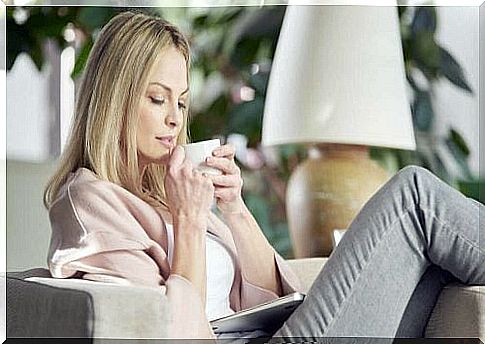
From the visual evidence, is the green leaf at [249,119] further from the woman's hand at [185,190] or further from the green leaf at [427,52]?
the green leaf at [427,52]

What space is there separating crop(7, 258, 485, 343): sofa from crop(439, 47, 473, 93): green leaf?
1.69ft

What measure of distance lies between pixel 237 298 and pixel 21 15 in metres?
0.86

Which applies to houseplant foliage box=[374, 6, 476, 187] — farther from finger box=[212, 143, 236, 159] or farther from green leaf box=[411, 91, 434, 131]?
finger box=[212, 143, 236, 159]

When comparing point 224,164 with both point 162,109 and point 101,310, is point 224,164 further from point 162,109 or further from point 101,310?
point 101,310

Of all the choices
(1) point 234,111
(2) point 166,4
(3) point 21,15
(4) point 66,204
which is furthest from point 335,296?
(3) point 21,15

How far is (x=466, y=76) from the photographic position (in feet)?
7.35

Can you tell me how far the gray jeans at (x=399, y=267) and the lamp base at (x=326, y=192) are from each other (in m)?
0.18

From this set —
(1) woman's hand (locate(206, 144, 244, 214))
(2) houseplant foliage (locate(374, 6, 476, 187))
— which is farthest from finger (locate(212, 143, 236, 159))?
(2) houseplant foliage (locate(374, 6, 476, 187))

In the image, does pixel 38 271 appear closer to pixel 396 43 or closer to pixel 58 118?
pixel 58 118

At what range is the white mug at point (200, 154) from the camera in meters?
2.18

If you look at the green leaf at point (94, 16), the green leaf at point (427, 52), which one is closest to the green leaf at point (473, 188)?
the green leaf at point (427, 52)

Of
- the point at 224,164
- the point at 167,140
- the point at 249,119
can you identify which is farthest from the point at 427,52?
the point at 167,140

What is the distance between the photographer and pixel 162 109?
7.13 ft

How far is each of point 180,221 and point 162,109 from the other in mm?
A: 265
